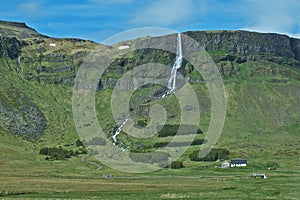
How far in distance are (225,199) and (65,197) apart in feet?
94.5

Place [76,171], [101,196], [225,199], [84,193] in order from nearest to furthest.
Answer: [225,199]
[101,196]
[84,193]
[76,171]

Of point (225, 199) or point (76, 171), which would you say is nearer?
point (225, 199)

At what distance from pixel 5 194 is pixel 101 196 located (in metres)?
18.7

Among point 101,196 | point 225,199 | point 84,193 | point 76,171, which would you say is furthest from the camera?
point 76,171

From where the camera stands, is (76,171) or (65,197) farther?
(76,171)

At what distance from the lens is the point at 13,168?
653ft

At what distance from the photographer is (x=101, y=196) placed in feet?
320

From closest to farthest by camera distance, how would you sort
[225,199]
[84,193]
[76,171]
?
[225,199]
[84,193]
[76,171]

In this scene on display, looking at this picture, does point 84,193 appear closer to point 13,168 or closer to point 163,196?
point 163,196

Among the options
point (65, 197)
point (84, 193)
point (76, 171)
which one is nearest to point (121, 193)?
point (84, 193)

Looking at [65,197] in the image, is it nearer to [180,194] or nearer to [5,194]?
[5,194]

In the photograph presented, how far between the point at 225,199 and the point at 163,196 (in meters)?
12.9

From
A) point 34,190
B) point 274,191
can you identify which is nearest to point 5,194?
point 34,190

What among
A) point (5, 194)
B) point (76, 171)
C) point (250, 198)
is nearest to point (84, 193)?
point (5, 194)
